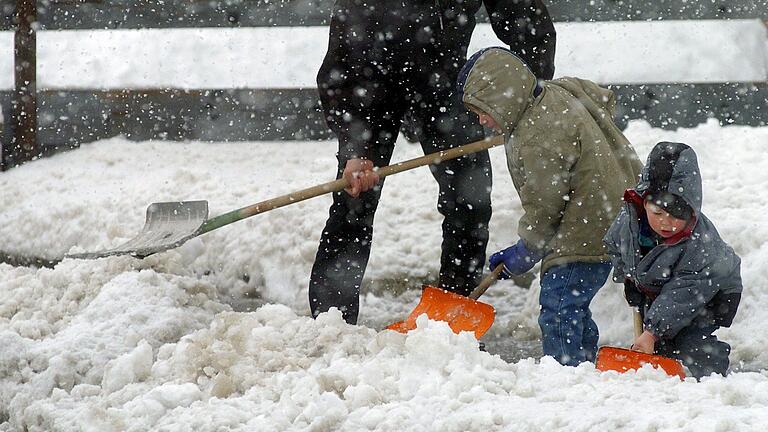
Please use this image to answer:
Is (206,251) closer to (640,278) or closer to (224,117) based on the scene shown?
(224,117)

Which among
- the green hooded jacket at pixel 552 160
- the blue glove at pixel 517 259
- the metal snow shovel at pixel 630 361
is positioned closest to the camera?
the metal snow shovel at pixel 630 361

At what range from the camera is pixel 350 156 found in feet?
12.6

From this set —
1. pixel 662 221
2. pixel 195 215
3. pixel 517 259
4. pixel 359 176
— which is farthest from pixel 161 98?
pixel 662 221

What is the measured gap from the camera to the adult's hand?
146 inches

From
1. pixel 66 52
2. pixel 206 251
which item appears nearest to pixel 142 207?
pixel 206 251

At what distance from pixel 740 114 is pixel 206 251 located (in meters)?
3.66

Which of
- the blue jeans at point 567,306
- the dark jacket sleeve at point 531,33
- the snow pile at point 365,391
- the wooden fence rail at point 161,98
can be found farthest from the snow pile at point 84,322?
the wooden fence rail at point 161,98

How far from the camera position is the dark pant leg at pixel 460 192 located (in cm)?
391

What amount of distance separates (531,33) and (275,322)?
1613mm

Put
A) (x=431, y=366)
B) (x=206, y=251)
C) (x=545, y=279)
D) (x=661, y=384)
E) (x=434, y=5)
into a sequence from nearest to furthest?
1. (x=661, y=384)
2. (x=431, y=366)
3. (x=545, y=279)
4. (x=434, y=5)
5. (x=206, y=251)

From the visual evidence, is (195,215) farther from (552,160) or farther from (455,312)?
(552,160)

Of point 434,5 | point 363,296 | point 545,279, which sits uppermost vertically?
point 434,5

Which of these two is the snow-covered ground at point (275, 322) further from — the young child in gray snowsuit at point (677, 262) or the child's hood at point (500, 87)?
the child's hood at point (500, 87)

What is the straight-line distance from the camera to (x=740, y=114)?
20.3ft
